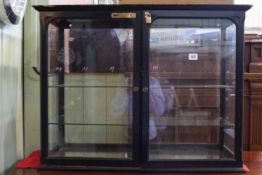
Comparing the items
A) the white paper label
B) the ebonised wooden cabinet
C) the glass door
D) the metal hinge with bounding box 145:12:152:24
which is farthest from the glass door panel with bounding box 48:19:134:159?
the ebonised wooden cabinet

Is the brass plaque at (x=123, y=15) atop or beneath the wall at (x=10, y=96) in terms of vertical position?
atop

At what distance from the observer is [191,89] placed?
6.12ft

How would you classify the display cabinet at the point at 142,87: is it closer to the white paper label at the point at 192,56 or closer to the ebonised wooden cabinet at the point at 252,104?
the white paper label at the point at 192,56

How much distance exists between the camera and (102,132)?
6.40 ft

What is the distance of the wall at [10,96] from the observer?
169 cm

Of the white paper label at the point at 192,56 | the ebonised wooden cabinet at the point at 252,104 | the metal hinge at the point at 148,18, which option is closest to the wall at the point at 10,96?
the metal hinge at the point at 148,18

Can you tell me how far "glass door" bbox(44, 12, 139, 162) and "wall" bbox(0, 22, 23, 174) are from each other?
0.22 metres

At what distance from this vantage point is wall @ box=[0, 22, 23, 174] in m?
1.69

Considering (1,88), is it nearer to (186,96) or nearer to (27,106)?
(27,106)

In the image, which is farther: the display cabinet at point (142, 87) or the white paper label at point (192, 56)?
the white paper label at point (192, 56)

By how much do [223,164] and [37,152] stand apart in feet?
3.33

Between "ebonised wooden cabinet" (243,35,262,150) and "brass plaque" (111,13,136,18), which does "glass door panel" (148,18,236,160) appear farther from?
"ebonised wooden cabinet" (243,35,262,150)

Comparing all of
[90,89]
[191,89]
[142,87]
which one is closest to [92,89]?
[90,89]

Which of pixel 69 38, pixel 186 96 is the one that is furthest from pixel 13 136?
pixel 186 96
